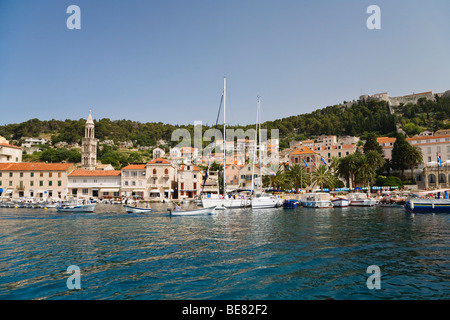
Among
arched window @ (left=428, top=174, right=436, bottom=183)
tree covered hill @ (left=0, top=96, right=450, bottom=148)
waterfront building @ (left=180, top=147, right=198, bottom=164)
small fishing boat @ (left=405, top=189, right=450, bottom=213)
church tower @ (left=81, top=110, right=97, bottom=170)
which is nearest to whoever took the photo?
small fishing boat @ (left=405, top=189, right=450, bottom=213)

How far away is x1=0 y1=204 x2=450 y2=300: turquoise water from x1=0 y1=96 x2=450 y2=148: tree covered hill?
110568 millimetres

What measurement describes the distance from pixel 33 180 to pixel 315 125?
11727cm

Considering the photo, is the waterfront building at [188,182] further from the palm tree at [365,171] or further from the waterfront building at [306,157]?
the palm tree at [365,171]

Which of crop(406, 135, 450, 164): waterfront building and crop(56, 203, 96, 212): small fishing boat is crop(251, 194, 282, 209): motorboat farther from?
crop(406, 135, 450, 164): waterfront building

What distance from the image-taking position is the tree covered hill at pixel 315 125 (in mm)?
122250

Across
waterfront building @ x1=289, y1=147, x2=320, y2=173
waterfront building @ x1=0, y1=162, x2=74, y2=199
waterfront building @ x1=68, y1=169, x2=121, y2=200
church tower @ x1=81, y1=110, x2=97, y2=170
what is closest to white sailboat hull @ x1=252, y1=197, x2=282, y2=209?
waterfront building @ x1=289, y1=147, x2=320, y2=173

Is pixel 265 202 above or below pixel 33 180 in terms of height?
below

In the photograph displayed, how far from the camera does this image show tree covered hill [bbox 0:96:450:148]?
12225 centimetres

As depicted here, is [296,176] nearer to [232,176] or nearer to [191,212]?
[232,176]

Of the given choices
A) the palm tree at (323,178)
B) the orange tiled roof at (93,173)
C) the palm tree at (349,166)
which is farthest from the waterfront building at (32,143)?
the palm tree at (349,166)

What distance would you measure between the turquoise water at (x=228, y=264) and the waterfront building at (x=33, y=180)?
1955 inches

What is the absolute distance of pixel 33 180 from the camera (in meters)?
65.9

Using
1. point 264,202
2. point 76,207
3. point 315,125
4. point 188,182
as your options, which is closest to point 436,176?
point 264,202
